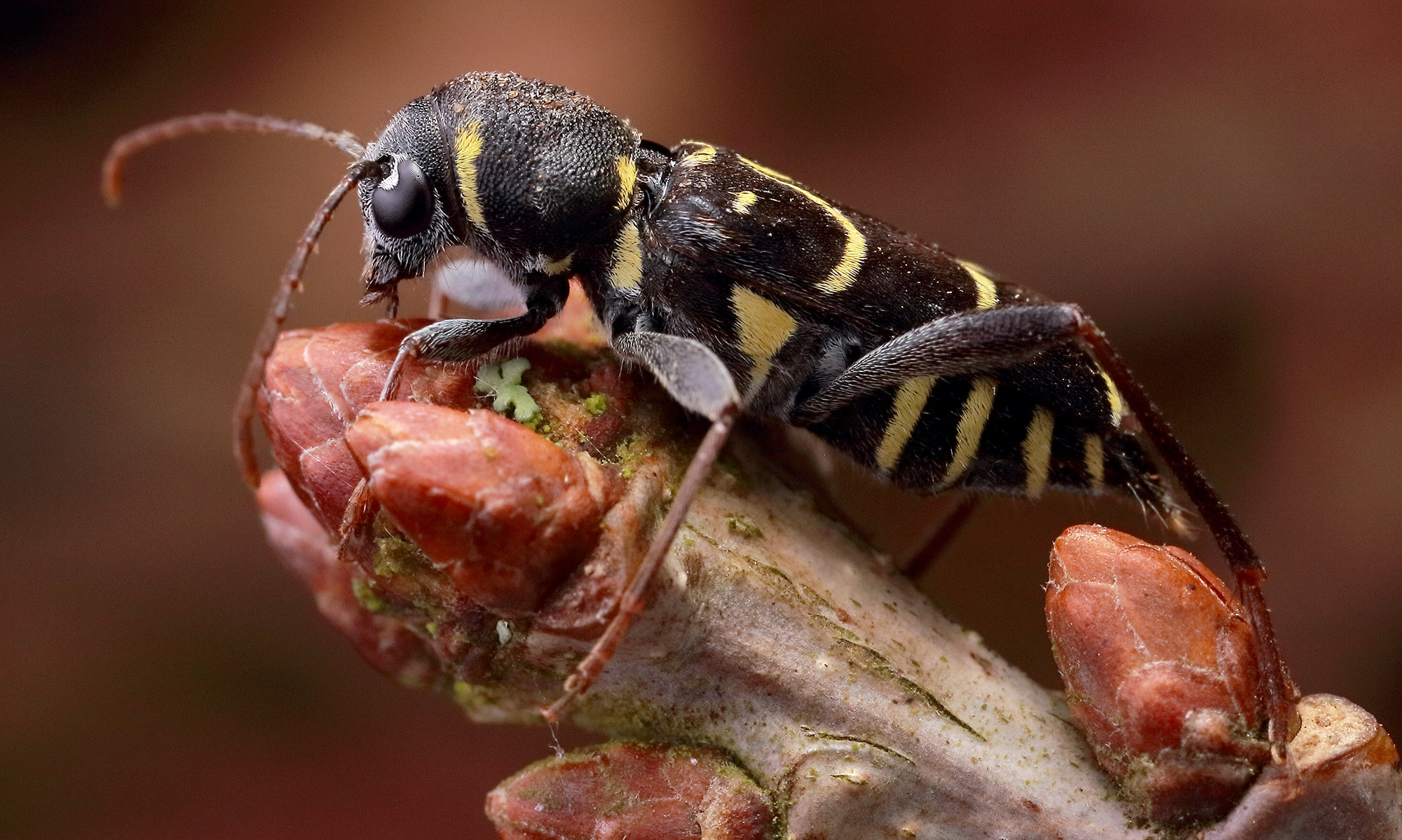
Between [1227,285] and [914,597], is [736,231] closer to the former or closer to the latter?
[914,597]

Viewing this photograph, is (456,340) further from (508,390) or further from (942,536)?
(942,536)

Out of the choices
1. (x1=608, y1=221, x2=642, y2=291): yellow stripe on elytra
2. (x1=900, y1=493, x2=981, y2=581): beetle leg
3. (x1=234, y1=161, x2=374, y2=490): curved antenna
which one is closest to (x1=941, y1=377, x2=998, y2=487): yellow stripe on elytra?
(x1=900, y1=493, x2=981, y2=581): beetle leg

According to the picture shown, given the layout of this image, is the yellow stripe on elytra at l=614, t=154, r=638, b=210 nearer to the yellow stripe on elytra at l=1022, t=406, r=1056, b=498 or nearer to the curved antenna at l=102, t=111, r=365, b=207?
the curved antenna at l=102, t=111, r=365, b=207

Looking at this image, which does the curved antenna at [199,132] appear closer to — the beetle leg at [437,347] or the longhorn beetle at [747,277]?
the longhorn beetle at [747,277]

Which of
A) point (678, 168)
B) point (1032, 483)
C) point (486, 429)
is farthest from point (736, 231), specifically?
point (486, 429)

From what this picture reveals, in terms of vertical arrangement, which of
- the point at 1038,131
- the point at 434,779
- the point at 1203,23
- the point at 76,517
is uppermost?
the point at 1203,23
